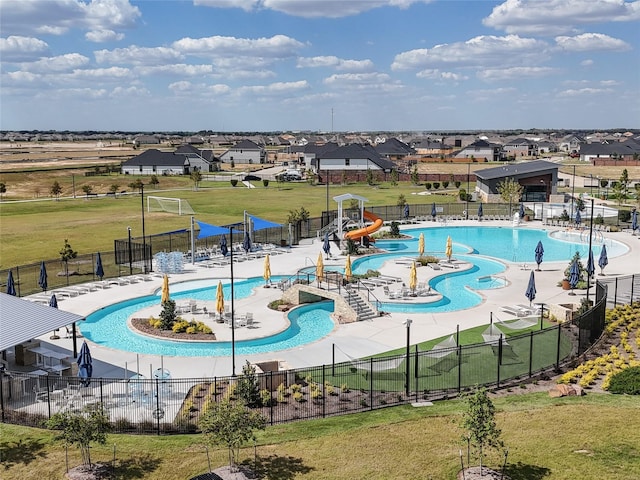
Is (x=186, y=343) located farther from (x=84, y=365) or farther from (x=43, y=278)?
(x=43, y=278)

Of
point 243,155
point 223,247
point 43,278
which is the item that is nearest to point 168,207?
point 223,247

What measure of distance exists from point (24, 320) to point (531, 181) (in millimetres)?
64391

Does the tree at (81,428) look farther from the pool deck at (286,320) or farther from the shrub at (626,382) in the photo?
the shrub at (626,382)

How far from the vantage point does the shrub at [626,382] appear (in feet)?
64.0

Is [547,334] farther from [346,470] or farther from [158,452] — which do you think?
[158,452]

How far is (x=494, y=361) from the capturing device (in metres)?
21.4

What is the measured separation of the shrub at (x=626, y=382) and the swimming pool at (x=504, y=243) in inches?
924

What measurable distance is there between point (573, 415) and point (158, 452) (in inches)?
443

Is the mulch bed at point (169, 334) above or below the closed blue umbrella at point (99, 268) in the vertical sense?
below

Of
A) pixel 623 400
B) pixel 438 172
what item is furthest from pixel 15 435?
pixel 438 172

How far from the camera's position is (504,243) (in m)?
51.1

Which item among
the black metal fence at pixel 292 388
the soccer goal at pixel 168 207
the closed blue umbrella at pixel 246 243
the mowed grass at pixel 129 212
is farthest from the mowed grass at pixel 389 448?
the soccer goal at pixel 168 207

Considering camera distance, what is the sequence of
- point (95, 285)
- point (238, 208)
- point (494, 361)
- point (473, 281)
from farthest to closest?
point (238, 208) → point (473, 281) → point (95, 285) → point (494, 361)

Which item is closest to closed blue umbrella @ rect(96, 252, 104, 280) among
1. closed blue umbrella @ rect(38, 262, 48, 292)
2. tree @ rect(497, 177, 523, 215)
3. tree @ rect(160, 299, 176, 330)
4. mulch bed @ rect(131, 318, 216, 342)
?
closed blue umbrella @ rect(38, 262, 48, 292)
